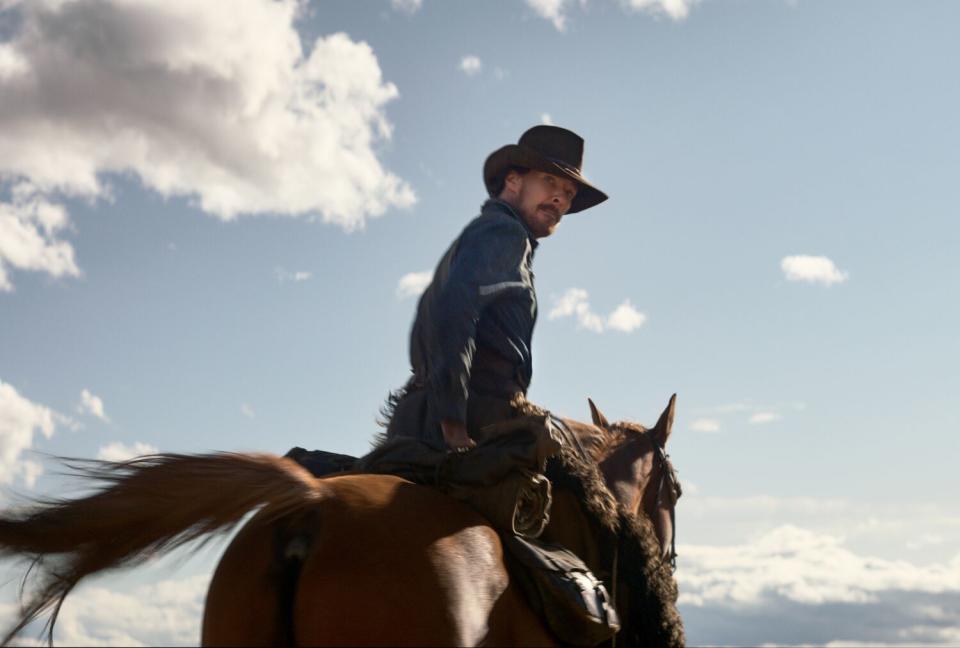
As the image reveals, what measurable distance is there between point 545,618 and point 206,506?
166 cm

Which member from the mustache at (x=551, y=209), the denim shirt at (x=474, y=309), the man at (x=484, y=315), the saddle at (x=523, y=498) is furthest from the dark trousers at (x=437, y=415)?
the mustache at (x=551, y=209)

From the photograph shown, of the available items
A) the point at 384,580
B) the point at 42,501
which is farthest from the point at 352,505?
the point at 42,501

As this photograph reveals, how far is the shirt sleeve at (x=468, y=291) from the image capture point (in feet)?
18.7

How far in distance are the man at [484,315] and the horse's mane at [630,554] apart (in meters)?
0.31

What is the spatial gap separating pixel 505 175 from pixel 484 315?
129 cm

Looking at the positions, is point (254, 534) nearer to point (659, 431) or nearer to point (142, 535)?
point (142, 535)

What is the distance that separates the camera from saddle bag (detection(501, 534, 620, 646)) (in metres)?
4.89

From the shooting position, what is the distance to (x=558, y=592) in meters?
4.89

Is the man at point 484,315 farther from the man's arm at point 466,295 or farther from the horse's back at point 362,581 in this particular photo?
the horse's back at point 362,581

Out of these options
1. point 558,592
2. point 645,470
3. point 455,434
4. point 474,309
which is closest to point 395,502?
point 558,592

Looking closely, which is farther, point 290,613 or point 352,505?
point 352,505

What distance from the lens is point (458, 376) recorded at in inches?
224

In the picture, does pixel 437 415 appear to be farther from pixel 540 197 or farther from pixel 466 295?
pixel 540 197

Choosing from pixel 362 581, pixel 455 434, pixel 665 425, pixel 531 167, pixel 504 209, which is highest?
pixel 531 167
